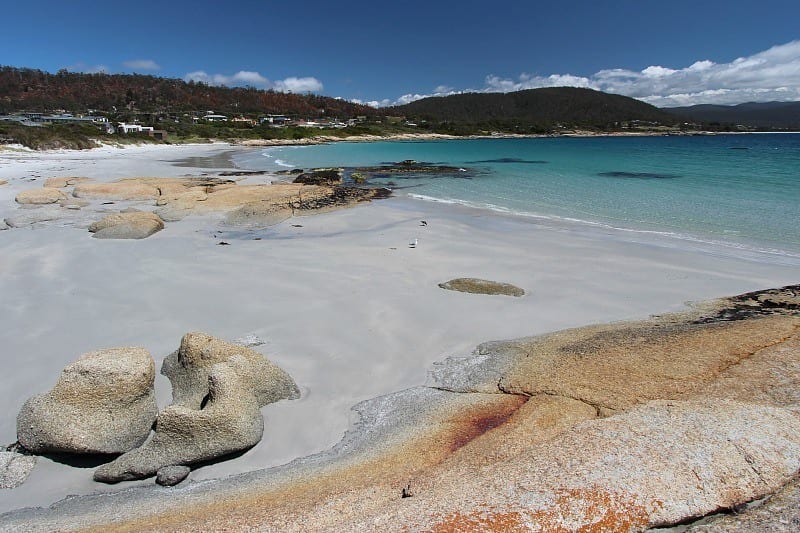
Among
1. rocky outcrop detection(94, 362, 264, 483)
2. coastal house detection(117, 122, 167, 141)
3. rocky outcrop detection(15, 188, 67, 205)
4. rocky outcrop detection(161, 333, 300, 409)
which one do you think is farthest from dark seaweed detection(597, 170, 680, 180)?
coastal house detection(117, 122, 167, 141)

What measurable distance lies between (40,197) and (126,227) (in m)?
8.46

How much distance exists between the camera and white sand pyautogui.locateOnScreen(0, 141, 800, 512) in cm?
628

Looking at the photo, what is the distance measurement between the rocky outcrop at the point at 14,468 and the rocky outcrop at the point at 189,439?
73 cm

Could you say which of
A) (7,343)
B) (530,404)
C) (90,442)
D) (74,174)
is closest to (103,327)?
(7,343)

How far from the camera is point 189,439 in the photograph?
4.83 metres

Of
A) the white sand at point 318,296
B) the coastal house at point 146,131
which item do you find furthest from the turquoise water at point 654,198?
the coastal house at point 146,131

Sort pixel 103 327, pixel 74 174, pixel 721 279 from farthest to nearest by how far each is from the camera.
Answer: pixel 74 174 < pixel 721 279 < pixel 103 327

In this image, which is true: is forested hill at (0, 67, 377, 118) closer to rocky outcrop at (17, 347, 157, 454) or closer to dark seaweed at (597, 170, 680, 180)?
dark seaweed at (597, 170, 680, 180)

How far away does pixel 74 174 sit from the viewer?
2938 centimetres

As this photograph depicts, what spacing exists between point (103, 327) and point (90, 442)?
12.6 feet

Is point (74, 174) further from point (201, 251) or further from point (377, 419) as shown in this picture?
point (377, 419)

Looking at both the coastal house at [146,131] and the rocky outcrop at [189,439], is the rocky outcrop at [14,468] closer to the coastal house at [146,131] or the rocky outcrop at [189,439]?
the rocky outcrop at [189,439]

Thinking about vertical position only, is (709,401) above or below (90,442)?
→ above

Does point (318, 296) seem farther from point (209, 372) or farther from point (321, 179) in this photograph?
point (321, 179)
